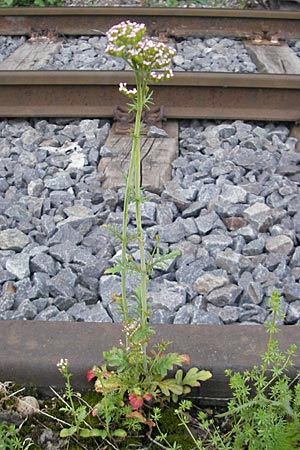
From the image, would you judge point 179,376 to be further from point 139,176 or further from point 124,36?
point 124,36

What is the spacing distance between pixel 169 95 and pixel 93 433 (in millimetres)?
2888

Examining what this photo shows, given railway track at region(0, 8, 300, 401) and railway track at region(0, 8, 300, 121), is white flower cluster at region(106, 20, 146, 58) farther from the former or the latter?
railway track at region(0, 8, 300, 121)

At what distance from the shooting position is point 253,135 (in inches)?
153

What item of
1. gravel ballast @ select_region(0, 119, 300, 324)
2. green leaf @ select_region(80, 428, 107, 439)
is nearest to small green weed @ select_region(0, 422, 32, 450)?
green leaf @ select_region(80, 428, 107, 439)

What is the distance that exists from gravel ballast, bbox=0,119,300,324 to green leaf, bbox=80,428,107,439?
58 centimetres

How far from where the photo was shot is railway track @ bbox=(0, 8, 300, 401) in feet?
6.21

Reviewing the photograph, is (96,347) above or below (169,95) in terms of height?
below

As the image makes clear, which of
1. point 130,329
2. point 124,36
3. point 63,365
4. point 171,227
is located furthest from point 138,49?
point 171,227

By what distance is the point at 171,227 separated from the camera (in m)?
2.91

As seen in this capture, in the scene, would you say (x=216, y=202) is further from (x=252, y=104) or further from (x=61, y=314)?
(x=252, y=104)

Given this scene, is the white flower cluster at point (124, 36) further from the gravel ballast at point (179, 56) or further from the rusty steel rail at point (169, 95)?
the gravel ballast at point (179, 56)

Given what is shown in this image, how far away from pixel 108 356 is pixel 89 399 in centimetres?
19

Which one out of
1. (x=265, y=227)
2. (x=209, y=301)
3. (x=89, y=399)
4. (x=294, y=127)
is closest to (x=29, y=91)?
(x=294, y=127)

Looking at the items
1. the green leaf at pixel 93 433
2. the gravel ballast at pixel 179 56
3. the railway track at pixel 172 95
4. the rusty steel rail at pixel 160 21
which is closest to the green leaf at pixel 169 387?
the green leaf at pixel 93 433
